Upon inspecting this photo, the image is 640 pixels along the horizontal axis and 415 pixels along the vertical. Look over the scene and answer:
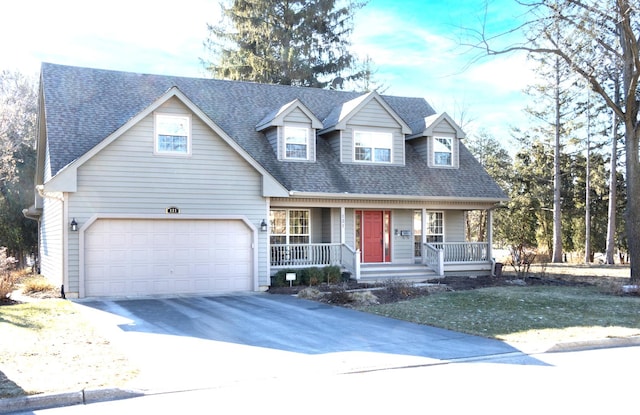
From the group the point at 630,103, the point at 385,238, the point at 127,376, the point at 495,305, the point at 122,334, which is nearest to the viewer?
the point at 127,376

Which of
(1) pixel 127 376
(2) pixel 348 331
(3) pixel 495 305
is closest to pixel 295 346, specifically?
(2) pixel 348 331

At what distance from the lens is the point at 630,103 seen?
65.4 feet

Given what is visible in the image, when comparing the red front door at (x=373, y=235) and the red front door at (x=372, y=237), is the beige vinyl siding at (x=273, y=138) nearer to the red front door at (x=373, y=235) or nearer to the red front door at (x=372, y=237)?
the red front door at (x=373, y=235)

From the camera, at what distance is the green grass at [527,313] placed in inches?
440

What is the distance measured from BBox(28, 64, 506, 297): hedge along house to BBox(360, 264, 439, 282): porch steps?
68mm

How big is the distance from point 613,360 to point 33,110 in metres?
35.2

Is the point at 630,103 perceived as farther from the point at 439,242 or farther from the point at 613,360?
the point at 613,360

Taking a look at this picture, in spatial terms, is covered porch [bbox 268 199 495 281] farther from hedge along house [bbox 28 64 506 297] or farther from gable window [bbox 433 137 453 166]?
gable window [bbox 433 137 453 166]

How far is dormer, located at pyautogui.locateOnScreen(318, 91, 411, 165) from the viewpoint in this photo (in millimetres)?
22672

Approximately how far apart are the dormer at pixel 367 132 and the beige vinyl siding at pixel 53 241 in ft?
33.6

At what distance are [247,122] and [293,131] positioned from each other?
83.6 inches

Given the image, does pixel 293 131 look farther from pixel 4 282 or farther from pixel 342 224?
pixel 4 282

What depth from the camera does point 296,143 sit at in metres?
21.9

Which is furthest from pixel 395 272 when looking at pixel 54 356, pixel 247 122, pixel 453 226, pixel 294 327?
pixel 54 356
